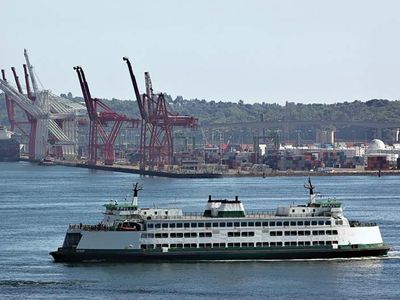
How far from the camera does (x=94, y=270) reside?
194 feet

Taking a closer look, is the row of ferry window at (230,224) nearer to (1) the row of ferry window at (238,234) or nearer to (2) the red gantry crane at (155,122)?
(1) the row of ferry window at (238,234)

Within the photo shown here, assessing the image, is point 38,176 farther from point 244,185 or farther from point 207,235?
point 207,235

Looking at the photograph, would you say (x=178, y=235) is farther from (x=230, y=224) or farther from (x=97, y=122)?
(x=97, y=122)

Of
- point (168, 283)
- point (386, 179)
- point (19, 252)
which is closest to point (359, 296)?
point (168, 283)

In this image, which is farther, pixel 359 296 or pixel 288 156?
pixel 288 156

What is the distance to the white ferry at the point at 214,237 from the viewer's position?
60625 millimetres

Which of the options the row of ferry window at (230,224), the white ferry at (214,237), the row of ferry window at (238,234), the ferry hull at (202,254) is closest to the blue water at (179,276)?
the ferry hull at (202,254)

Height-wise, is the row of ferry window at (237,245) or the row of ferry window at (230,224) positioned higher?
the row of ferry window at (230,224)

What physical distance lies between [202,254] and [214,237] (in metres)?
0.86

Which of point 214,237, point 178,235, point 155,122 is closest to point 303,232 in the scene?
point 214,237

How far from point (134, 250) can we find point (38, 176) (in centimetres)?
10469

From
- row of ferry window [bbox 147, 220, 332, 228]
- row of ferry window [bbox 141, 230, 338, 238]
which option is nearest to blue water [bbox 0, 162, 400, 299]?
row of ferry window [bbox 141, 230, 338, 238]

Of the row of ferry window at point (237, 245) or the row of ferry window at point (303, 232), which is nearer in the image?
the row of ferry window at point (237, 245)

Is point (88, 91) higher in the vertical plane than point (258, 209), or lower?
higher
